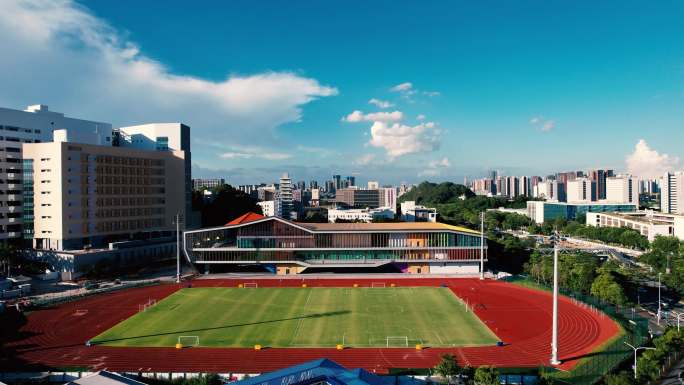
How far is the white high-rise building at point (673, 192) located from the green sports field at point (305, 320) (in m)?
121

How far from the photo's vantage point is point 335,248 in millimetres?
65562

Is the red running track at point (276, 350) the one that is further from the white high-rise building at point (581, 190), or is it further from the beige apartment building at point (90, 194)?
the white high-rise building at point (581, 190)

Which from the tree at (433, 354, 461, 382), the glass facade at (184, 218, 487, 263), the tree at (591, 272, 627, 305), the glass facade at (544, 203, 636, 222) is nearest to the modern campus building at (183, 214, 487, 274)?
the glass facade at (184, 218, 487, 263)

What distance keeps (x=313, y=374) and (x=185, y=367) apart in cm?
1303

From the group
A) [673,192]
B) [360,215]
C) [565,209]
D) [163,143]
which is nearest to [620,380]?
[163,143]

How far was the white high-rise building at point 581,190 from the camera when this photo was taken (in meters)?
176

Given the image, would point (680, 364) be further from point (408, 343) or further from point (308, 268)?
point (308, 268)

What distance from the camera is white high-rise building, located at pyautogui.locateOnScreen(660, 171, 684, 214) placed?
13338cm

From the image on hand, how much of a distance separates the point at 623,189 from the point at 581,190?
16.3 metres

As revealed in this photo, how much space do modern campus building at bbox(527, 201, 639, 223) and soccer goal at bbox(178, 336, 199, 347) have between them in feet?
408

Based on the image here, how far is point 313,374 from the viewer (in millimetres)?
22219

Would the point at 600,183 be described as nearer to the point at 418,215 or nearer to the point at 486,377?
the point at 418,215


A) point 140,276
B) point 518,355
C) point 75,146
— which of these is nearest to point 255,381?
point 518,355

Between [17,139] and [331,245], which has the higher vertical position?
[17,139]
